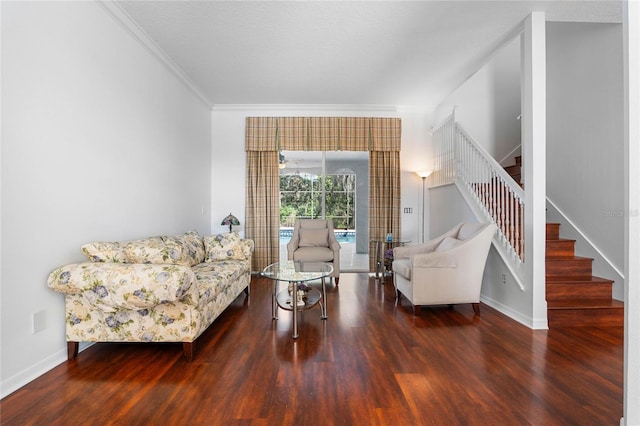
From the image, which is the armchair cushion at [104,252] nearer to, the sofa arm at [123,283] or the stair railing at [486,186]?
the sofa arm at [123,283]

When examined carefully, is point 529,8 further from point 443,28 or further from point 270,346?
point 270,346

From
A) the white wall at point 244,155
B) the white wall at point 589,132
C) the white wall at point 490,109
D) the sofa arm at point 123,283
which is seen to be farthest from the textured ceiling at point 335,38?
the sofa arm at point 123,283

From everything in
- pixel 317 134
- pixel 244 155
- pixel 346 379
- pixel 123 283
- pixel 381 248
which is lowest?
pixel 346 379

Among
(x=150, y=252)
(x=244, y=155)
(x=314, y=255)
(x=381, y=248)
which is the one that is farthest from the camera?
(x=244, y=155)

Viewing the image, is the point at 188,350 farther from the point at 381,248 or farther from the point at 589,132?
the point at 589,132

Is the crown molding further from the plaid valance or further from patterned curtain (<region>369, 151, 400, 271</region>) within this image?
patterned curtain (<region>369, 151, 400, 271</region>)

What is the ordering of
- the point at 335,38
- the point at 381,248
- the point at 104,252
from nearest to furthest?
the point at 104,252 < the point at 335,38 < the point at 381,248

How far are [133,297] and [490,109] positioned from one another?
231 inches

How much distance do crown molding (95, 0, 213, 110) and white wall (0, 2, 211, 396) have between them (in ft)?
0.17

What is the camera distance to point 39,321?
A: 198 centimetres

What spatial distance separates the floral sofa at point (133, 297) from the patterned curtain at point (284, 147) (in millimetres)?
2642

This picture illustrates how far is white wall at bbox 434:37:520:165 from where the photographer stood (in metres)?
5.24

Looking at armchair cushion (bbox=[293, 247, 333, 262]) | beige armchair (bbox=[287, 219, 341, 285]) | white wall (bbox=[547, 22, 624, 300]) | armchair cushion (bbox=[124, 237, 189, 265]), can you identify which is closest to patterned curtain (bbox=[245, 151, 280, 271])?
beige armchair (bbox=[287, 219, 341, 285])

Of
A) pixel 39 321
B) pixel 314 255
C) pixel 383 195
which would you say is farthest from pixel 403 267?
pixel 39 321
